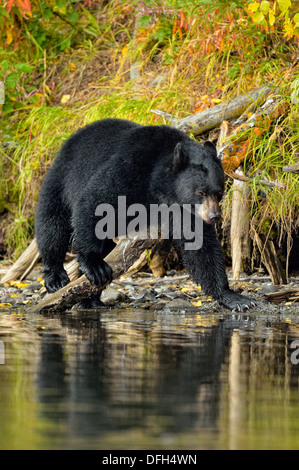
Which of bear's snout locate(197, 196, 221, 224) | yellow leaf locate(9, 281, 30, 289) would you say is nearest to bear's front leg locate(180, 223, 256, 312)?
bear's snout locate(197, 196, 221, 224)

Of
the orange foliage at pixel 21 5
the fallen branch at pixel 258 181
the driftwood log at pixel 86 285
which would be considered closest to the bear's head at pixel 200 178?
the driftwood log at pixel 86 285


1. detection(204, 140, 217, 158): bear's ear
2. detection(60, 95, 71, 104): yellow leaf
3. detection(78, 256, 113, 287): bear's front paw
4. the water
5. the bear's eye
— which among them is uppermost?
detection(60, 95, 71, 104): yellow leaf

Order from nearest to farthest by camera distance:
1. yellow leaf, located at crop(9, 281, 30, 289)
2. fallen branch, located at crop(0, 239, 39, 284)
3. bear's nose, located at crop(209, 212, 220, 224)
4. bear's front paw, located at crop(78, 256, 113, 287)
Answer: bear's nose, located at crop(209, 212, 220, 224)
bear's front paw, located at crop(78, 256, 113, 287)
yellow leaf, located at crop(9, 281, 30, 289)
fallen branch, located at crop(0, 239, 39, 284)

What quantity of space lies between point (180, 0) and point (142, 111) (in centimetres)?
121

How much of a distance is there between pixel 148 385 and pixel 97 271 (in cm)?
235

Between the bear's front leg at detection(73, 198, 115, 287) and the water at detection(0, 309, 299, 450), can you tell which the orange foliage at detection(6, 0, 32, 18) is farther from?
the water at detection(0, 309, 299, 450)

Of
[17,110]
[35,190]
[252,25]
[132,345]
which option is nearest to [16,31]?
[17,110]

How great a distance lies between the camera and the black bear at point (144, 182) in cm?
536

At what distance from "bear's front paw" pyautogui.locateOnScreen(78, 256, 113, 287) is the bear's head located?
75cm

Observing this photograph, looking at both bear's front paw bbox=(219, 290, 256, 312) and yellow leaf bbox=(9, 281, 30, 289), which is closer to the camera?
bear's front paw bbox=(219, 290, 256, 312)

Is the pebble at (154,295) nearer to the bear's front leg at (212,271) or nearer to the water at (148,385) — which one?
the bear's front leg at (212,271)

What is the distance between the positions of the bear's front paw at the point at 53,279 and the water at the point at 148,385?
1.13 metres

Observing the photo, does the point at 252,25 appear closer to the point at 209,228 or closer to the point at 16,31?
the point at 209,228

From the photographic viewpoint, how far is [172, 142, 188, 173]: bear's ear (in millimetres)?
5331
